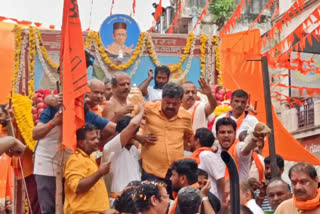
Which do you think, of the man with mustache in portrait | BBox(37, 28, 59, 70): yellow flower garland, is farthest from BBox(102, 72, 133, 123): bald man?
BBox(37, 28, 59, 70): yellow flower garland

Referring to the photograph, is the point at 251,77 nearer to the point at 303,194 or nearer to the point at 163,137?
the point at 163,137

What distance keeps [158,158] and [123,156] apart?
1.38 feet

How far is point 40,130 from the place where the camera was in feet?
29.2

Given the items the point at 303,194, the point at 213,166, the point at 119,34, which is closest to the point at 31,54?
the point at 119,34

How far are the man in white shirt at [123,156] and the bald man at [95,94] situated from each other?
3.42ft

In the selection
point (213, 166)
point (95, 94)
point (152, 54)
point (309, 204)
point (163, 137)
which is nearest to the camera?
point (309, 204)

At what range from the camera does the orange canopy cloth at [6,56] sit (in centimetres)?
1595

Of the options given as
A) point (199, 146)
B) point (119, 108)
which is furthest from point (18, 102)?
point (199, 146)

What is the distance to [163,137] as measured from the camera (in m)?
9.36

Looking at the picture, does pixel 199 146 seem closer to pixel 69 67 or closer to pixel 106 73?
pixel 69 67

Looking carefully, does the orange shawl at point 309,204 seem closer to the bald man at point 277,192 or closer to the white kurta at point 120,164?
the bald man at point 277,192

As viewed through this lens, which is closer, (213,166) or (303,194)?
(303,194)

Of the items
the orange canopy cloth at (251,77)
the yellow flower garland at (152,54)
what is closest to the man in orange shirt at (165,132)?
the orange canopy cloth at (251,77)

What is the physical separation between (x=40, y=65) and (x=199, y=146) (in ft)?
24.8
